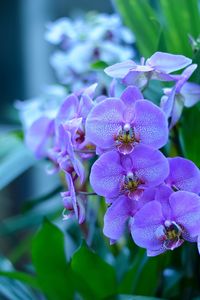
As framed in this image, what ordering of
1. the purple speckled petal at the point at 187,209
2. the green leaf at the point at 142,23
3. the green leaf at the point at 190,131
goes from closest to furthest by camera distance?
the purple speckled petal at the point at 187,209 → the green leaf at the point at 190,131 → the green leaf at the point at 142,23

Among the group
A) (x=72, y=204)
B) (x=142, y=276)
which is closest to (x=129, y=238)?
(x=142, y=276)

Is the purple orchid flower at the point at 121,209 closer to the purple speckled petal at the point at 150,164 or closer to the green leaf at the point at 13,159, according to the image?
the purple speckled petal at the point at 150,164

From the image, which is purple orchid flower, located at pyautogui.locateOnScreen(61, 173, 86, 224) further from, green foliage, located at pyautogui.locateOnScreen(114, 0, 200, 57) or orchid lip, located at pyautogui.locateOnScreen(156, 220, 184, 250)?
green foliage, located at pyautogui.locateOnScreen(114, 0, 200, 57)

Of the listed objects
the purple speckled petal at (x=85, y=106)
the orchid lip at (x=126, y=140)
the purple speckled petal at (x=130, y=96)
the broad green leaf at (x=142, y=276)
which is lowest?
the broad green leaf at (x=142, y=276)

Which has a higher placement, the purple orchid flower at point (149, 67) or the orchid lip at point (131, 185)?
the purple orchid flower at point (149, 67)

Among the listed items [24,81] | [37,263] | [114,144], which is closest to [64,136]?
[114,144]

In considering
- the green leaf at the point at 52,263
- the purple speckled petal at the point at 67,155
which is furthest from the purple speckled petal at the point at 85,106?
the green leaf at the point at 52,263

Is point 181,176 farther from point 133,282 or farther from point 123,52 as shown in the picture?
point 123,52
